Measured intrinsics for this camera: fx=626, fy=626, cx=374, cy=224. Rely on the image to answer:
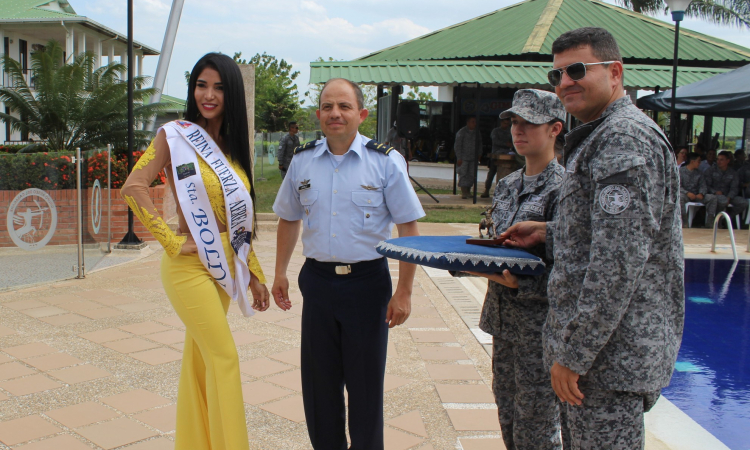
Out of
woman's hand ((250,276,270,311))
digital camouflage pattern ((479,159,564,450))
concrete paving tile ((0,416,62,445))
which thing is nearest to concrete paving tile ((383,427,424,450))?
digital camouflage pattern ((479,159,564,450))

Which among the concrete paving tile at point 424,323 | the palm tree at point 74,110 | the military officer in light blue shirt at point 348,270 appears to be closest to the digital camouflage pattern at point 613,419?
the military officer in light blue shirt at point 348,270

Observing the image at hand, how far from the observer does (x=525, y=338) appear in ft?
8.33

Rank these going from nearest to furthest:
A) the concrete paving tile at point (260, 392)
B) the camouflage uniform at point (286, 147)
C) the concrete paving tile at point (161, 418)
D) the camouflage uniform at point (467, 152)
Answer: the concrete paving tile at point (161, 418) → the concrete paving tile at point (260, 392) → the camouflage uniform at point (467, 152) → the camouflage uniform at point (286, 147)

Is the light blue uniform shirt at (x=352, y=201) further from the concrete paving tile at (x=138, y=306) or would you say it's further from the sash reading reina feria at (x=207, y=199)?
the concrete paving tile at (x=138, y=306)

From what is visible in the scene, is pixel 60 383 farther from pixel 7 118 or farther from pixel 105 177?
pixel 7 118

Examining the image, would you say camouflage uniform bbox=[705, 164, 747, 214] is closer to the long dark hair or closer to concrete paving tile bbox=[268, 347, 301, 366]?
concrete paving tile bbox=[268, 347, 301, 366]

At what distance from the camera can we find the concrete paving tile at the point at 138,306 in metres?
5.93

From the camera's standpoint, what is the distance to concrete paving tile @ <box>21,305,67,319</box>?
18.6 ft

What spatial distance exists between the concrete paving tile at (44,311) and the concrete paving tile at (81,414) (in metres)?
2.32

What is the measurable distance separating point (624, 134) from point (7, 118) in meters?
15.0

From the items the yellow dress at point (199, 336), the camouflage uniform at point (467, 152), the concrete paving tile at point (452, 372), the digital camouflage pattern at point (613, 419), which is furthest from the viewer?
the camouflage uniform at point (467, 152)

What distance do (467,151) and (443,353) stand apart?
10651 millimetres

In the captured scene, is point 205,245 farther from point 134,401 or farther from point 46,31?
point 46,31

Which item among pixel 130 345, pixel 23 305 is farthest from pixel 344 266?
pixel 23 305
